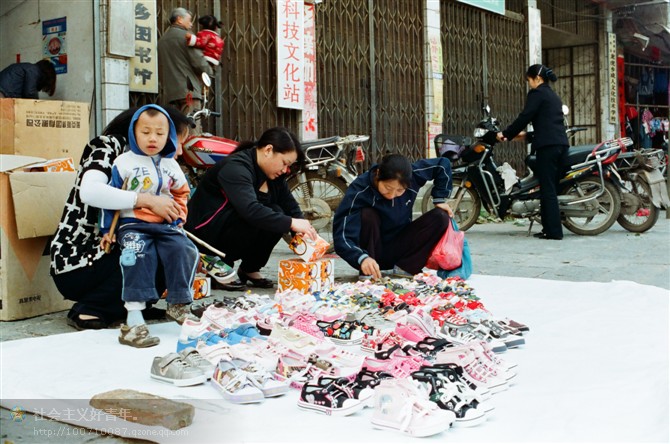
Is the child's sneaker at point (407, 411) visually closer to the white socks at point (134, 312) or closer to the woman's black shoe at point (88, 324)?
the white socks at point (134, 312)

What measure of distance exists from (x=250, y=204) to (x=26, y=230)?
1.12 m

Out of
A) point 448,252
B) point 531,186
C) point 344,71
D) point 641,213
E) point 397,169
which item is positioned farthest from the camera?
point 344,71

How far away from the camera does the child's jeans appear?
3.13m

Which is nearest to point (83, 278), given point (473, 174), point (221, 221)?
point (221, 221)

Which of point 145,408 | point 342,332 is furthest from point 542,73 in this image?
point 145,408

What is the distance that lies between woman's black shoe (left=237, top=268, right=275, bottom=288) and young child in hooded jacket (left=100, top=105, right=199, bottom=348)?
1.26m

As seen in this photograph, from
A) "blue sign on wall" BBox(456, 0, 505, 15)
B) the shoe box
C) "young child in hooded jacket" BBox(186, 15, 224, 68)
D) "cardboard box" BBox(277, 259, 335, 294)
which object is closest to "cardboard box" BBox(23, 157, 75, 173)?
the shoe box

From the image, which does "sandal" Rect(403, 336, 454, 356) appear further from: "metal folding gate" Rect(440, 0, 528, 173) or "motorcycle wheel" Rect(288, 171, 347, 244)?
"metal folding gate" Rect(440, 0, 528, 173)

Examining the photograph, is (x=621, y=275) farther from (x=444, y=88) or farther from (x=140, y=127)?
(x=444, y=88)

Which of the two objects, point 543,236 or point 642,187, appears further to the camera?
point 642,187

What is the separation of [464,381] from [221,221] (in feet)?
7.35

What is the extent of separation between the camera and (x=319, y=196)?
6238 mm

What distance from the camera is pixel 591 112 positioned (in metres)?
15.1

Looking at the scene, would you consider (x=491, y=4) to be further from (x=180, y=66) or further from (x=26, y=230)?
(x=26, y=230)
